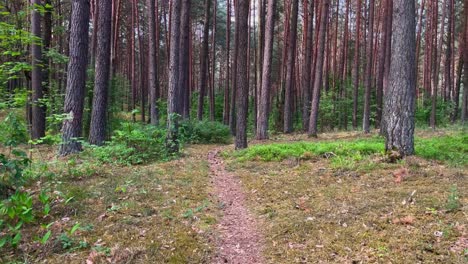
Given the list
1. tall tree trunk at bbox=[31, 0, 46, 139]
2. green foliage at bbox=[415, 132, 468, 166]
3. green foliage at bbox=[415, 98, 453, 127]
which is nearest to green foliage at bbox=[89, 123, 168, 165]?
tall tree trunk at bbox=[31, 0, 46, 139]

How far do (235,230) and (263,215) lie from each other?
27.8 inches

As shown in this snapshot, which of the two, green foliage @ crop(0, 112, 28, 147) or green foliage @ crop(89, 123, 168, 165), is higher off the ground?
green foliage @ crop(0, 112, 28, 147)

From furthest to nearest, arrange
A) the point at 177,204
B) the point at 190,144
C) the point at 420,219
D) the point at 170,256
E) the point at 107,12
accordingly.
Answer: the point at 190,144 < the point at 107,12 < the point at 177,204 < the point at 420,219 < the point at 170,256

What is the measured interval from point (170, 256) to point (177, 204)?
1.79 meters

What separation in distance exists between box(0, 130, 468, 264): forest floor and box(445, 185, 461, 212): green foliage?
0.05 ft

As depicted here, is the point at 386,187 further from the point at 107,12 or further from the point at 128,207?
the point at 107,12

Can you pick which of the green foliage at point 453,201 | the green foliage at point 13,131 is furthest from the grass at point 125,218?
the green foliage at point 453,201

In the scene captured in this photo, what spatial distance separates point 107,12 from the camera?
9.71 metres

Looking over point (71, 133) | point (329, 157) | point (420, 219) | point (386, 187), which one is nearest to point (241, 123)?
point (329, 157)

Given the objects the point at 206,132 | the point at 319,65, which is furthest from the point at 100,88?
the point at 319,65

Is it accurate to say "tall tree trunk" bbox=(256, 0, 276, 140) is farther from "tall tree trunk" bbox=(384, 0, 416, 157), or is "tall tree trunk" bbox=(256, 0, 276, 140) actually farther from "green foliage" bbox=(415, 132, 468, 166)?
"tall tree trunk" bbox=(384, 0, 416, 157)

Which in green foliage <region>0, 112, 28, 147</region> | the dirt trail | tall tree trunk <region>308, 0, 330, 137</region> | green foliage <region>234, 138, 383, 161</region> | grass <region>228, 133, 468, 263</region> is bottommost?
the dirt trail

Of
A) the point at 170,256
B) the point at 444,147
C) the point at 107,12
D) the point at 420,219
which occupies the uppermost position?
the point at 107,12

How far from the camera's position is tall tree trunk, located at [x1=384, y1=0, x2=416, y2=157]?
283 inches
